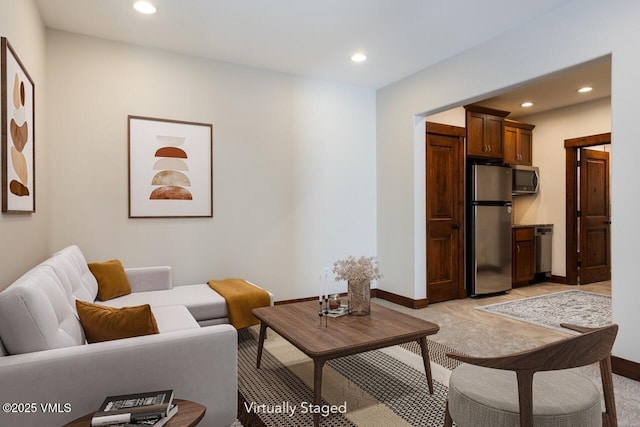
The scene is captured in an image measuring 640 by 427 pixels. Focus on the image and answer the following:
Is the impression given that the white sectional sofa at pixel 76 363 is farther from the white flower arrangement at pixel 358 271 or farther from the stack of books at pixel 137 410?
the white flower arrangement at pixel 358 271

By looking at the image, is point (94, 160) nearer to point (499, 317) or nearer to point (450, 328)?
point (450, 328)

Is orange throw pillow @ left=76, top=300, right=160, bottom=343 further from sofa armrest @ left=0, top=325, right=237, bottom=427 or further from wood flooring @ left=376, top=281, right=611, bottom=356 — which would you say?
wood flooring @ left=376, top=281, right=611, bottom=356

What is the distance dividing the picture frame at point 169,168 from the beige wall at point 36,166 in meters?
0.70

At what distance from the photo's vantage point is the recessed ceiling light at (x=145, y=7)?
9.48ft

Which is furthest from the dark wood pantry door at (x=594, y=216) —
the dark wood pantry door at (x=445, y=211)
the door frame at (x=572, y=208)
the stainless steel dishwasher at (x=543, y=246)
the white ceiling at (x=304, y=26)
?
the white ceiling at (x=304, y=26)

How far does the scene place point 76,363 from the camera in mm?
1495

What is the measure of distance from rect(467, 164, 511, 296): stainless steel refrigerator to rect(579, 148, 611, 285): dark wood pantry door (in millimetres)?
1429

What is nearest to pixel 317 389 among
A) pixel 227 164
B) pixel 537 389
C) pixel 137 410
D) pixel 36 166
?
pixel 137 410

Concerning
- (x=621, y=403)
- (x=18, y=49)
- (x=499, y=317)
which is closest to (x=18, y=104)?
(x=18, y=49)

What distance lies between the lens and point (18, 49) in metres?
2.33

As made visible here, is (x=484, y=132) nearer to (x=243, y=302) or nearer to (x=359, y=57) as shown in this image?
(x=359, y=57)

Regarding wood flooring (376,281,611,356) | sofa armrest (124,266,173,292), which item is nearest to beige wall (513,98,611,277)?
wood flooring (376,281,611,356)

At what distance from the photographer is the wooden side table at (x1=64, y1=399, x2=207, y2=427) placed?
136 centimetres

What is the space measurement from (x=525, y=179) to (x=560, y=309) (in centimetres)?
234
